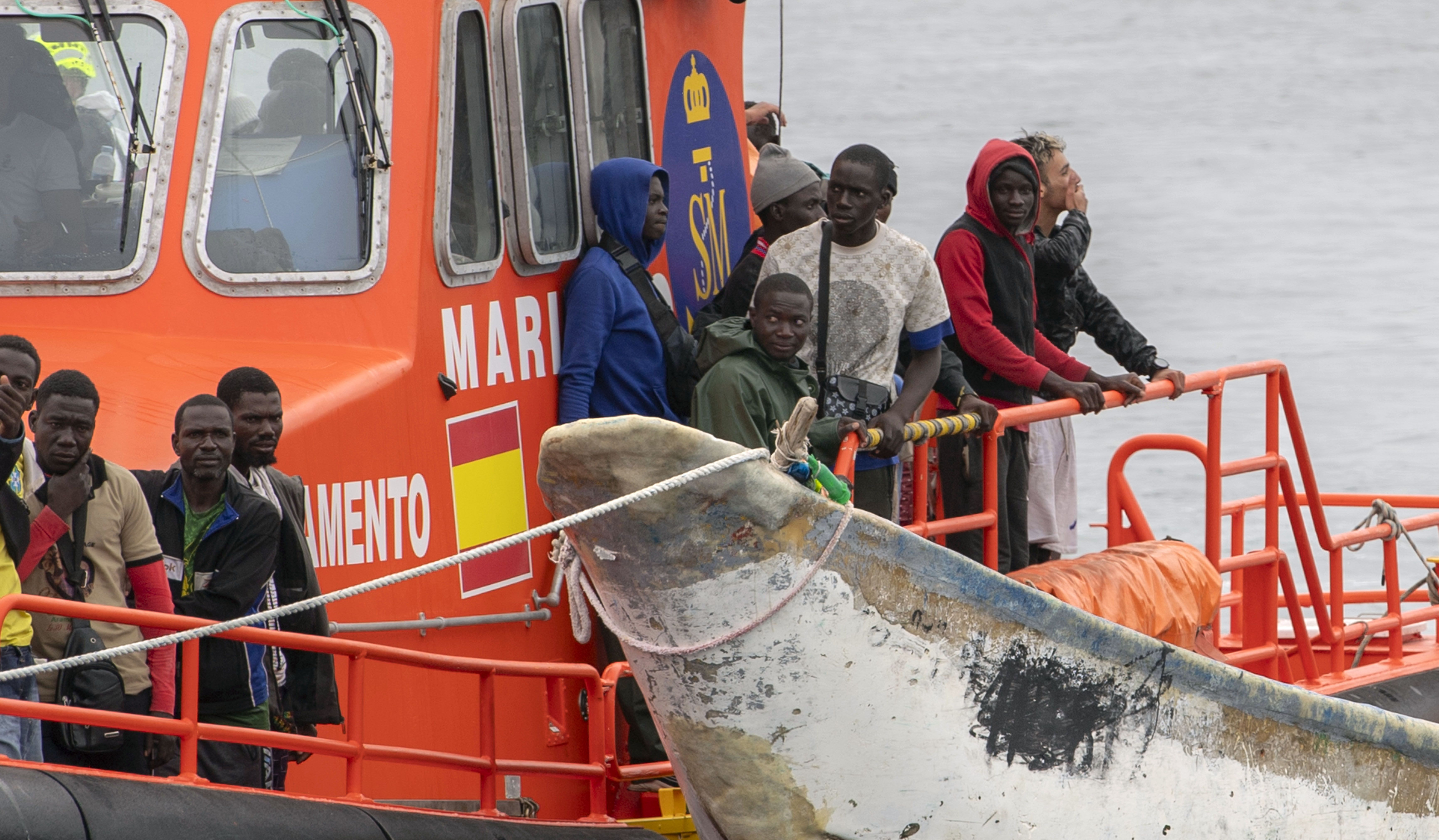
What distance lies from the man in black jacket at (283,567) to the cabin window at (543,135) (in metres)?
1.23

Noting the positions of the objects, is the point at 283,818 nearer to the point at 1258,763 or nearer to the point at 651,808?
the point at 651,808

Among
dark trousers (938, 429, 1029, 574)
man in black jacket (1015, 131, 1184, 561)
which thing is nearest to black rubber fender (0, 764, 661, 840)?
dark trousers (938, 429, 1029, 574)

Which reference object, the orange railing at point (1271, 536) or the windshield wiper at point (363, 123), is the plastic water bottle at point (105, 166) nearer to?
the windshield wiper at point (363, 123)

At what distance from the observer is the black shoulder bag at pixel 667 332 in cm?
559

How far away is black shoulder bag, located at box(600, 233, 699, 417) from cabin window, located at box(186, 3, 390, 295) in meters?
0.83

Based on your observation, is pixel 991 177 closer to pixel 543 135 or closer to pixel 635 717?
pixel 543 135

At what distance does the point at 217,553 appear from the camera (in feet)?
13.7

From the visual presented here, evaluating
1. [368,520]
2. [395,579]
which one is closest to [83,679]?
[395,579]

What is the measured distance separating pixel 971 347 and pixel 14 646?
3.32 metres

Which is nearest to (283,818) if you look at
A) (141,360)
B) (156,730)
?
(156,730)

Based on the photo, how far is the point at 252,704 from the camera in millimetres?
4203

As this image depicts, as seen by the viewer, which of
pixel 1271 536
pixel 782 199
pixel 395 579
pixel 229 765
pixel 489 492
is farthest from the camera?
pixel 1271 536

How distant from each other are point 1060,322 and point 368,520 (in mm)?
3147

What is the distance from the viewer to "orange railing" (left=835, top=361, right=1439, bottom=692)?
580 centimetres
